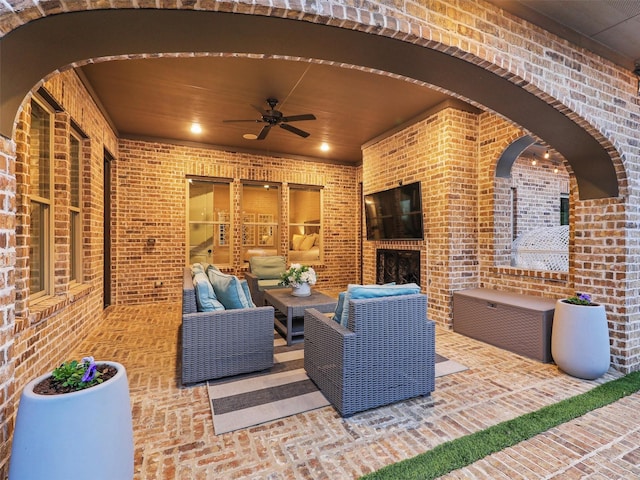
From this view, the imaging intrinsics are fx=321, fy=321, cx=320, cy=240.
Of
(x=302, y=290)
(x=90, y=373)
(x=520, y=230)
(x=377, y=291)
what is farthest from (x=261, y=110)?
(x=520, y=230)

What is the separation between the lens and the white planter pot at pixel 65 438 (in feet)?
4.06

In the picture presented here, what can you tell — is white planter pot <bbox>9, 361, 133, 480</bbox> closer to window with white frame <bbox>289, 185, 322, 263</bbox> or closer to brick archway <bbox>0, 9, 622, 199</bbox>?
brick archway <bbox>0, 9, 622, 199</bbox>

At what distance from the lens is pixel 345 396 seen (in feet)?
7.49

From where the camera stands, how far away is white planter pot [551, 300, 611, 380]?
285 centimetres

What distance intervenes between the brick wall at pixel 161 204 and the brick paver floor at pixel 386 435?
331 centimetres

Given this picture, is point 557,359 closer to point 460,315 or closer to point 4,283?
point 460,315

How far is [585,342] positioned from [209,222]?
613 cm

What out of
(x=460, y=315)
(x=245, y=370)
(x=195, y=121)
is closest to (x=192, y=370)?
(x=245, y=370)

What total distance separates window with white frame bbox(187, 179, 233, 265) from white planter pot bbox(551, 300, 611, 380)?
18.5 ft

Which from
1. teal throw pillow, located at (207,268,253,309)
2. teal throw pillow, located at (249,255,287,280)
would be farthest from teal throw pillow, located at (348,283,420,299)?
teal throw pillow, located at (249,255,287,280)

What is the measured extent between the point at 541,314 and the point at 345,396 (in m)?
2.32

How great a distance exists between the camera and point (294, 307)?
3.76 m

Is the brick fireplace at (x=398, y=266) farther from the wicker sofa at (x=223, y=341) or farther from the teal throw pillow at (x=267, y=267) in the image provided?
the wicker sofa at (x=223, y=341)

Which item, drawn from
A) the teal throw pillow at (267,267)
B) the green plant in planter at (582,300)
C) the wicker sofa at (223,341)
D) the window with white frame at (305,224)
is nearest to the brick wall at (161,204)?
the window with white frame at (305,224)
